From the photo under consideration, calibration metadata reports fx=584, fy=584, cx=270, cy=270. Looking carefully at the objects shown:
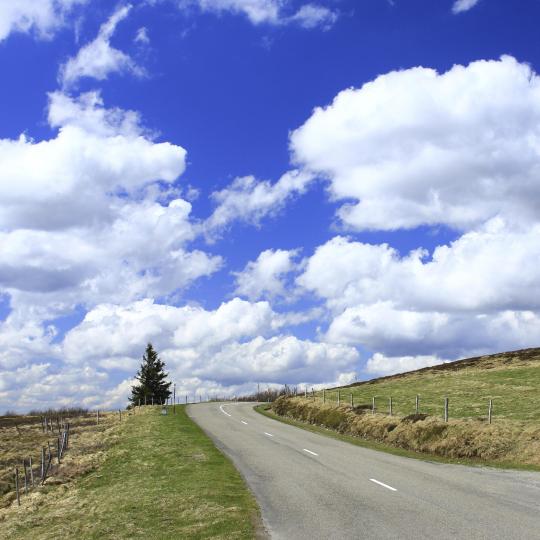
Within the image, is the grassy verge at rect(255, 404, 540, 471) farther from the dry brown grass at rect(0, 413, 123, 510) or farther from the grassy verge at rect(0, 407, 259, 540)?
the dry brown grass at rect(0, 413, 123, 510)

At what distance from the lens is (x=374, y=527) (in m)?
13.7

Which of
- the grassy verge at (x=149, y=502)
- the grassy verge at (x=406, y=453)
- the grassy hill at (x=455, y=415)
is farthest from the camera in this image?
the grassy hill at (x=455, y=415)

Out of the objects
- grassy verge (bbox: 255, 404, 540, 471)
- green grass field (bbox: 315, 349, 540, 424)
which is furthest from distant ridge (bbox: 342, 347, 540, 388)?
grassy verge (bbox: 255, 404, 540, 471)

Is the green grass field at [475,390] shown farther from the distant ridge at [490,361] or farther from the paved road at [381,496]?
the paved road at [381,496]

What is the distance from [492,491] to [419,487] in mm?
2272

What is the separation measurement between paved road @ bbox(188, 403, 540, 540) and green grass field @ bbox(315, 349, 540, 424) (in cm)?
1214

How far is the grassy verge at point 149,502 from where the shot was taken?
50.1 ft

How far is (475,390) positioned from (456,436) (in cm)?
2909

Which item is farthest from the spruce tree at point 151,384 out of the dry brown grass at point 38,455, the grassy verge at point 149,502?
the grassy verge at point 149,502

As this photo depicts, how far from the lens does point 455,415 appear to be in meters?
41.9

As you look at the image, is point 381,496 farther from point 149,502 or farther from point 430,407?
point 430,407

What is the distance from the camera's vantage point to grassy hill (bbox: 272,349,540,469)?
1158 inches

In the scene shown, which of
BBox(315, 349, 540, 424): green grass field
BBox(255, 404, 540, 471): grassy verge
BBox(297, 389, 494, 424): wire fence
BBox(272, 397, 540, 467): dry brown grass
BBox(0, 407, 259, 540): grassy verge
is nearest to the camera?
BBox(0, 407, 259, 540): grassy verge

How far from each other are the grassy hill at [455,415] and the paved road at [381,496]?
377cm
